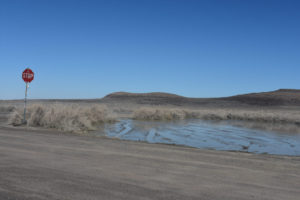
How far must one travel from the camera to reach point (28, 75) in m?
15.3

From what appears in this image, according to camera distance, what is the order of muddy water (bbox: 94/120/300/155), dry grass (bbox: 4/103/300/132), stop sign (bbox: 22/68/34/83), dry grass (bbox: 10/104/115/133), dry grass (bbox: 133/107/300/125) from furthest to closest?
dry grass (bbox: 133/107/300/125)
stop sign (bbox: 22/68/34/83)
dry grass (bbox: 4/103/300/132)
dry grass (bbox: 10/104/115/133)
muddy water (bbox: 94/120/300/155)

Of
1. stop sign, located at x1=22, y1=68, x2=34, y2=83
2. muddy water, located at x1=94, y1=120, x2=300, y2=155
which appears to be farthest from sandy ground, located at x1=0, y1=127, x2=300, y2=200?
stop sign, located at x1=22, y1=68, x2=34, y2=83

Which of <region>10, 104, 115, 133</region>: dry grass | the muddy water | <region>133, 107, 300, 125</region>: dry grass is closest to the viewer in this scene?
the muddy water

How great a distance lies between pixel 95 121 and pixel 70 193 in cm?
1648

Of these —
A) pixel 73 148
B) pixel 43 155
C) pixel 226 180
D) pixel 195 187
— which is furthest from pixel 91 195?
pixel 73 148

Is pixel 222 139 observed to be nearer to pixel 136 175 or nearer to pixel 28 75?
pixel 136 175

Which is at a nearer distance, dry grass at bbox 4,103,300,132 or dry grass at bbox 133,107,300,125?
dry grass at bbox 4,103,300,132

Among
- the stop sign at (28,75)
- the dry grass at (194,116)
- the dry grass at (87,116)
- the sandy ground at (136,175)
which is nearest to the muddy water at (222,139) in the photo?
the dry grass at (87,116)

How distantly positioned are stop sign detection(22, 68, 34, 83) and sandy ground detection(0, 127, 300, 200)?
8.82 m

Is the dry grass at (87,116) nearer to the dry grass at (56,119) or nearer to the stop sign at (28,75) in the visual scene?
the dry grass at (56,119)

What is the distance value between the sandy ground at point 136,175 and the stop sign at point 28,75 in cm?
882

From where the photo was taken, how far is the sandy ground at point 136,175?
4051 millimetres

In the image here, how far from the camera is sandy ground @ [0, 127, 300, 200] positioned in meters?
4.05

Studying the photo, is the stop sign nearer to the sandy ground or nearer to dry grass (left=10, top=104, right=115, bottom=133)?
dry grass (left=10, top=104, right=115, bottom=133)
